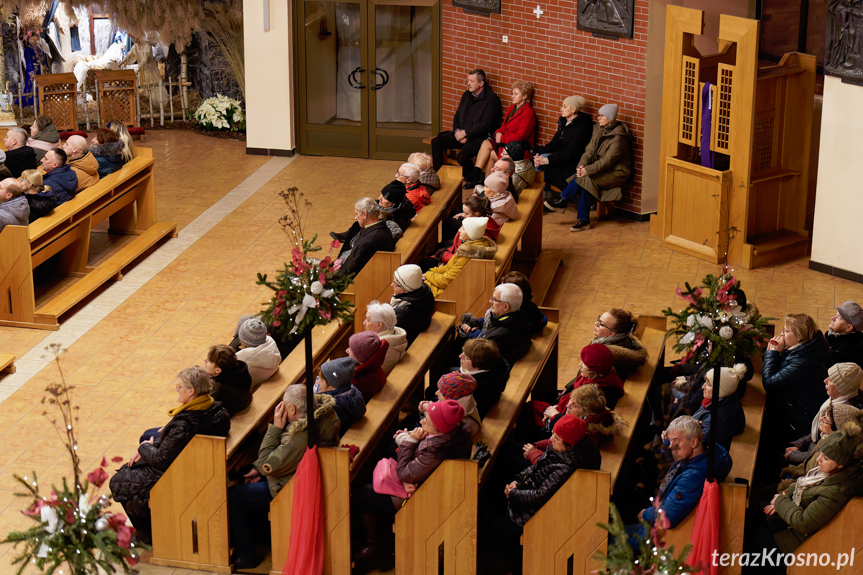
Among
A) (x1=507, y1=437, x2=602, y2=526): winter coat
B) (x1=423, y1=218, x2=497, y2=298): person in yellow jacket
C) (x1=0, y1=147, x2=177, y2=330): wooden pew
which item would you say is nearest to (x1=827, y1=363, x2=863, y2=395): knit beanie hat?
(x1=507, y1=437, x2=602, y2=526): winter coat

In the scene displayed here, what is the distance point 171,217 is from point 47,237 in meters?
2.56

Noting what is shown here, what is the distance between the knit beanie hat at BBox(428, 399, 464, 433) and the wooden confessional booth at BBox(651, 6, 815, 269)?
536 cm

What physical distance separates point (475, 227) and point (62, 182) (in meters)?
3.81

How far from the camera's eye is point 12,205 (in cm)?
895

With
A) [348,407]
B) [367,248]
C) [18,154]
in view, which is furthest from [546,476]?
[18,154]

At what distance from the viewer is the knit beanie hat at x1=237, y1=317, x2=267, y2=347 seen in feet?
21.5

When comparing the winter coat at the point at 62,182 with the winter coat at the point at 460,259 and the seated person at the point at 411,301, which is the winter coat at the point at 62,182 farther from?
the seated person at the point at 411,301

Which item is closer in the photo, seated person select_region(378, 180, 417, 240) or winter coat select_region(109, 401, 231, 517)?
winter coat select_region(109, 401, 231, 517)

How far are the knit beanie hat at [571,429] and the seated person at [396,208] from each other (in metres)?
3.84

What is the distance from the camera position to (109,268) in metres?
9.96

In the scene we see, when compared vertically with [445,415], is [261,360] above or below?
below

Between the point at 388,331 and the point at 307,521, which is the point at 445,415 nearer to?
the point at 307,521

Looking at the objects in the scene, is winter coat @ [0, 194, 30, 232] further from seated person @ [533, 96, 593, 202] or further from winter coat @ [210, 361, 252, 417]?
seated person @ [533, 96, 593, 202]

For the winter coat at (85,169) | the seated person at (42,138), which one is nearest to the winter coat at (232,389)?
the winter coat at (85,169)
